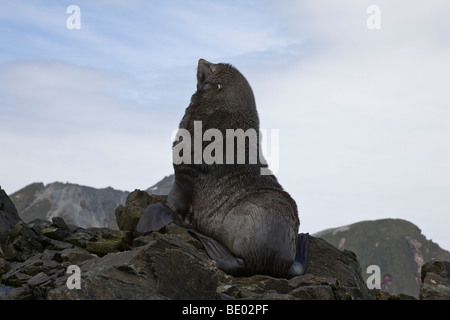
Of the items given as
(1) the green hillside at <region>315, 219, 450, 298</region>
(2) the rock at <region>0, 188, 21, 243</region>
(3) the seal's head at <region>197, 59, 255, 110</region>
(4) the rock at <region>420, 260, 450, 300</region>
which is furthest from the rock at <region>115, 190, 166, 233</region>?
(1) the green hillside at <region>315, 219, 450, 298</region>

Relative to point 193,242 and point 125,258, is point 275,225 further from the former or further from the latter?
point 125,258

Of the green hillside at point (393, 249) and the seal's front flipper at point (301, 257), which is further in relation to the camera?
the green hillside at point (393, 249)

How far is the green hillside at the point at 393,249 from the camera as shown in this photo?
148 feet

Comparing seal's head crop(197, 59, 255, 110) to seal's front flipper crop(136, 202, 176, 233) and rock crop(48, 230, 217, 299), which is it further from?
rock crop(48, 230, 217, 299)

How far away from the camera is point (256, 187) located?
11.2m

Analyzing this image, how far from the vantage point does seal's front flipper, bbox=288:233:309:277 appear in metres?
→ 11.0

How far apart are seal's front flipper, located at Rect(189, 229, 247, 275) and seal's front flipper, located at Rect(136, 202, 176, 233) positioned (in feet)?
3.32

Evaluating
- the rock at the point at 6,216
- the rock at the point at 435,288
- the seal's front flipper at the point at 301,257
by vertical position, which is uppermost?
the rock at the point at 6,216

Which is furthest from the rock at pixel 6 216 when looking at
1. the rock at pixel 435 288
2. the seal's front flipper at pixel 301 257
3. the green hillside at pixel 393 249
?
the green hillside at pixel 393 249

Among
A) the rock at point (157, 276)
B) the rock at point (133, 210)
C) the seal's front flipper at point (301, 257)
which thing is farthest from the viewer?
the rock at point (133, 210)

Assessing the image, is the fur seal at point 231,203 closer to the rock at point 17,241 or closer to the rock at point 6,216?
the rock at point 17,241

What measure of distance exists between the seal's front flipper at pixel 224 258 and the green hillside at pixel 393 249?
1443 inches

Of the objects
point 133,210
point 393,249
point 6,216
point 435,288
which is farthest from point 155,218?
point 393,249
